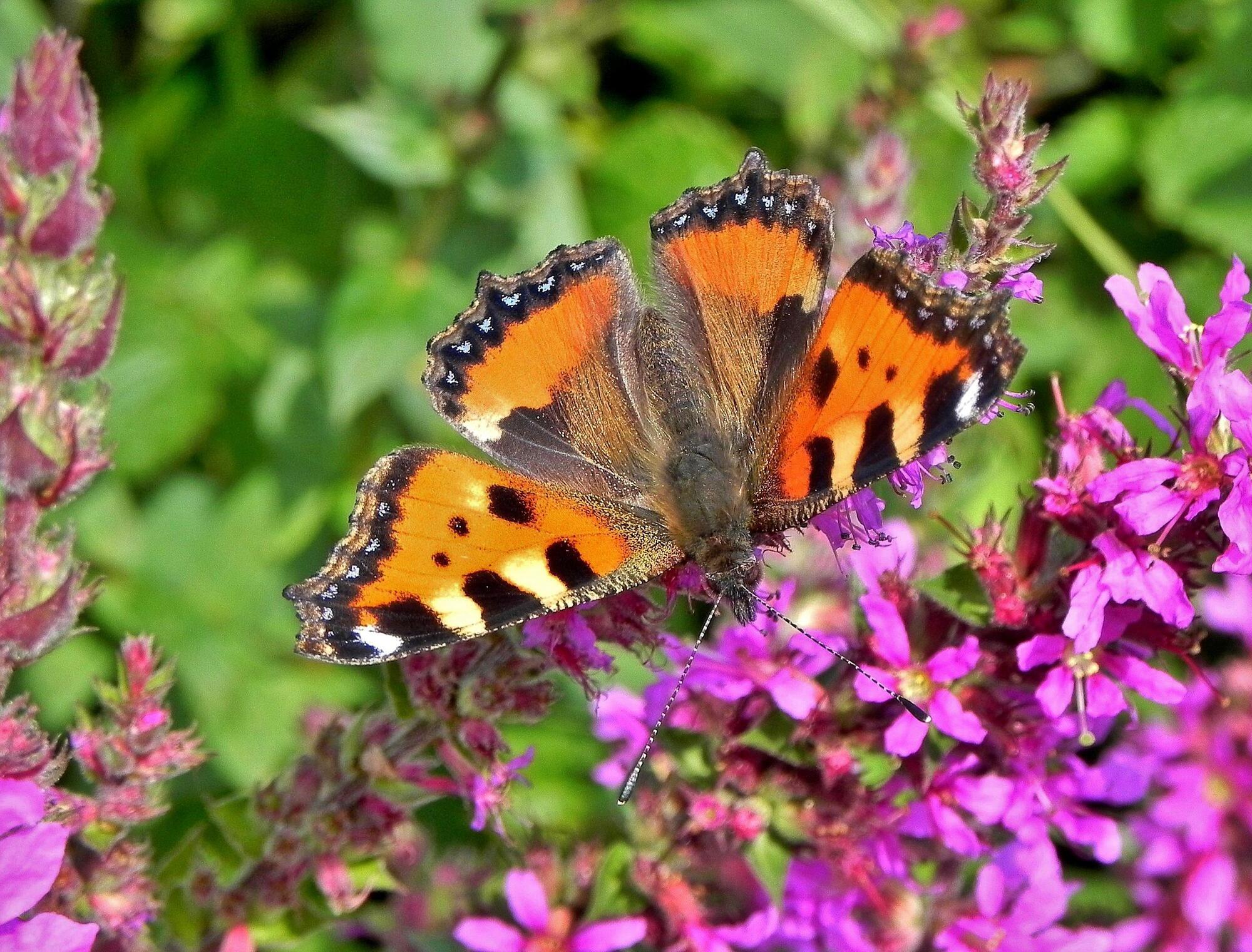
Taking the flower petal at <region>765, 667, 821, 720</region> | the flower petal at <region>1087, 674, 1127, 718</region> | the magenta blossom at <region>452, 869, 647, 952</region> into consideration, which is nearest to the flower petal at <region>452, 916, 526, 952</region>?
the magenta blossom at <region>452, 869, 647, 952</region>

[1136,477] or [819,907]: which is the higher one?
[1136,477]

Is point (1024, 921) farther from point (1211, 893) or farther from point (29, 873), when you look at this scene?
point (29, 873)

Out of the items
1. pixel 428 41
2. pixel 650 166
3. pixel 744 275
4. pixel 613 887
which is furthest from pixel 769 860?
pixel 428 41

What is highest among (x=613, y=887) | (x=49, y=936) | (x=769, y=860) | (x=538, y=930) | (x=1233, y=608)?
(x=1233, y=608)

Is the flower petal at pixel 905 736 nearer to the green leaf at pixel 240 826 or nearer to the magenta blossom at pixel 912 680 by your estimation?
the magenta blossom at pixel 912 680

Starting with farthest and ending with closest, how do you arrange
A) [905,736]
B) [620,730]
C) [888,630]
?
[620,730] < [888,630] < [905,736]

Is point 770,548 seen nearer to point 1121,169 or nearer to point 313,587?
point 313,587

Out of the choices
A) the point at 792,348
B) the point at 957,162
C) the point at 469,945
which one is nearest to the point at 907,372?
the point at 792,348
